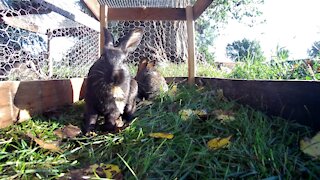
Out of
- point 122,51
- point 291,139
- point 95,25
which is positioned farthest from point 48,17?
point 291,139

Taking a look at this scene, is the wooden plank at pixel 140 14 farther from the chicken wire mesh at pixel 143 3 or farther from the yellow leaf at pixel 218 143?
the yellow leaf at pixel 218 143

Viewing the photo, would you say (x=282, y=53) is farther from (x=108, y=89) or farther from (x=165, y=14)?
(x=108, y=89)

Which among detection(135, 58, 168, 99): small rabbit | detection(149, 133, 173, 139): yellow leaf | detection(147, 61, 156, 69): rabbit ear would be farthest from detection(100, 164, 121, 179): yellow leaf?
detection(147, 61, 156, 69): rabbit ear

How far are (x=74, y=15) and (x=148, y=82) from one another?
90cm

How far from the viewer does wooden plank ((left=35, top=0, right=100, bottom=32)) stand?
2541 millimetres

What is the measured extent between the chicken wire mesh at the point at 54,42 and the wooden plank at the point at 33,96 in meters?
0.67

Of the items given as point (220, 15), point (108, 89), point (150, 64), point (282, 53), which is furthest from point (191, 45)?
point (220, 15)

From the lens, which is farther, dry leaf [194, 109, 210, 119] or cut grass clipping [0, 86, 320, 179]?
dry leaf [194, 109, 210, 119]

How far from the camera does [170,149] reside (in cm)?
144

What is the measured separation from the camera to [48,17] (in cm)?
343

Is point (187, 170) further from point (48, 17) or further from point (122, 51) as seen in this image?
point (48, 17)

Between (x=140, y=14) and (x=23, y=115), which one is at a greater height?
(x=140, y=14)

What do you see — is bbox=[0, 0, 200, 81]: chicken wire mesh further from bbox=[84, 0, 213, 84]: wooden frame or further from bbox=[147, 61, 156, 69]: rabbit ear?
bbox=[147, 61, 156, 69]: rabbit ear

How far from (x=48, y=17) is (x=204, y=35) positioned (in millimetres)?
7001
